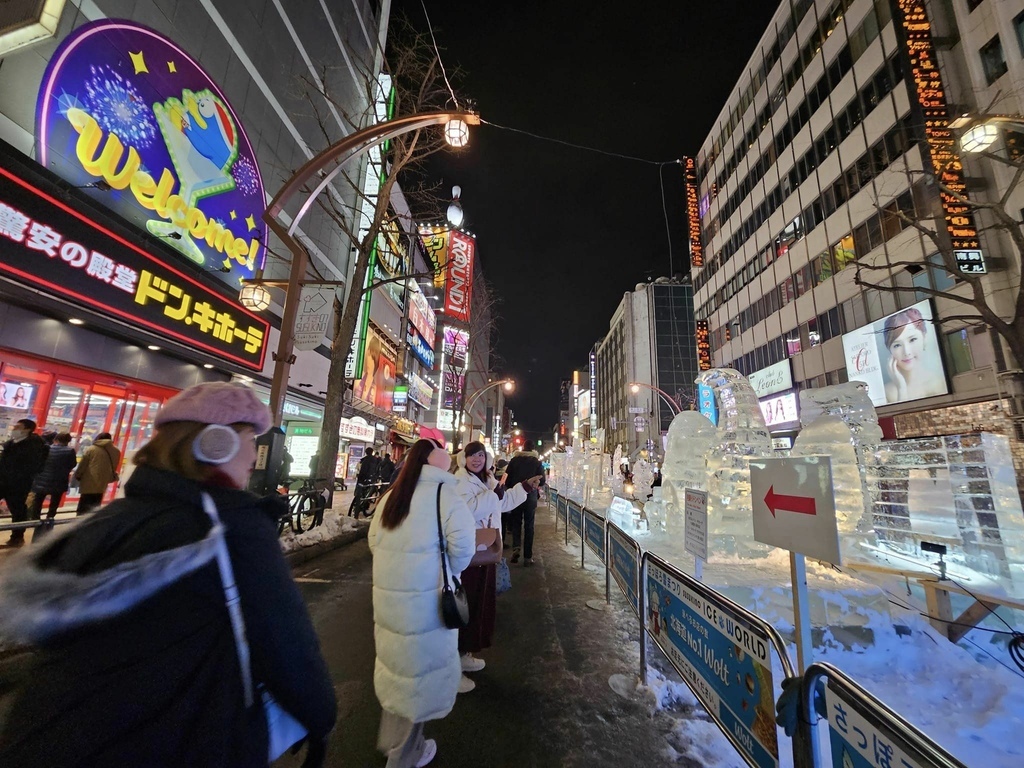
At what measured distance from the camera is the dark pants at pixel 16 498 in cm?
657

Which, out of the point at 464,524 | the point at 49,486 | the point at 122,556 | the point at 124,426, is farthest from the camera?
the point at 124,426

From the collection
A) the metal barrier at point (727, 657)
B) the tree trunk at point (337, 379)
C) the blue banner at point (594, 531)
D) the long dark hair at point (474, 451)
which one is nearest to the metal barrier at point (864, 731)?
the metal barrier at point (727, 657)

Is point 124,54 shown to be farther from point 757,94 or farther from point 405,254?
point 757,94

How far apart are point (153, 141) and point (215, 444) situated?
11811 millimetres

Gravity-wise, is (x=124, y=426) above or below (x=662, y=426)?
below

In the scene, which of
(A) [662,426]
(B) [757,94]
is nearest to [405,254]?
(B) [757,94]

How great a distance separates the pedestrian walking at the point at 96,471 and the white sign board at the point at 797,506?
393 inches

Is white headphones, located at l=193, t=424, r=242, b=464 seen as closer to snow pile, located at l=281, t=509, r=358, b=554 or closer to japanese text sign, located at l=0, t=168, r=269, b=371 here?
snow pile, located at l=281, t=509, r=358, b=554

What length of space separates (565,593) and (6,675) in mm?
6241

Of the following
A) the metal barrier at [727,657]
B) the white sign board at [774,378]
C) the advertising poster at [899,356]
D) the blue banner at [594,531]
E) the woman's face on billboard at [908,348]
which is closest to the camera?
the metal barrier at [727,657]

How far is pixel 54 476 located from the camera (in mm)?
7492

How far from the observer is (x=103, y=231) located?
25.1ft

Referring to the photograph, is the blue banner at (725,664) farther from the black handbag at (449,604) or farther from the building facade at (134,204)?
the building facade at (134,204)

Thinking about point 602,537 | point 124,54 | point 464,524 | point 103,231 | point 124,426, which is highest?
point 124,54
